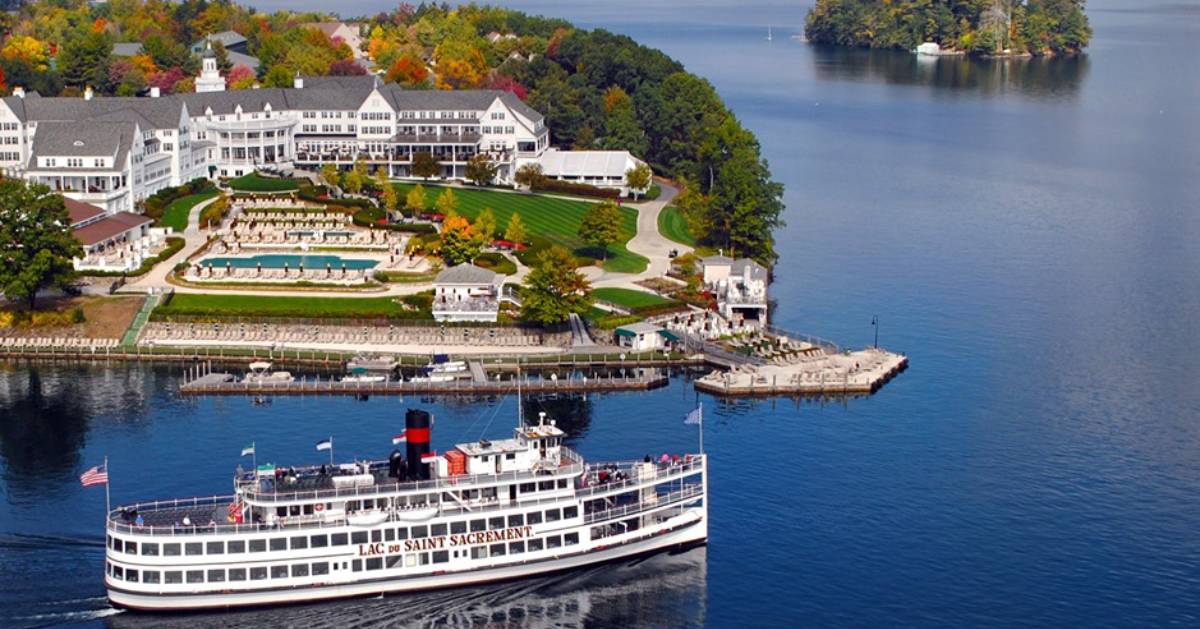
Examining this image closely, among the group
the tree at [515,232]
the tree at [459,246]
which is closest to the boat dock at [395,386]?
the tree at [459,246]

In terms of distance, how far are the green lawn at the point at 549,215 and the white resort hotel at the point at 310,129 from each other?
32.3ft

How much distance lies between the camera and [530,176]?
180250 mm

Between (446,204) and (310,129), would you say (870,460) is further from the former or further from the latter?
(310,129)

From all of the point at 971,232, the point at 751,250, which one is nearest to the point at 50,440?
the point at 751,250

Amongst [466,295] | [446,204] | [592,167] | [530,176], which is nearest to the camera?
[466,295]

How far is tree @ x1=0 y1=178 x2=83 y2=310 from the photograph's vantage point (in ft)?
421

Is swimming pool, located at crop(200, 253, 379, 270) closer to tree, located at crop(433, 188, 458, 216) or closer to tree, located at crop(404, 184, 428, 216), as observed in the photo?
tree, located at crop(433, 188, 458, 216)

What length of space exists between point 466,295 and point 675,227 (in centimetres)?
3840

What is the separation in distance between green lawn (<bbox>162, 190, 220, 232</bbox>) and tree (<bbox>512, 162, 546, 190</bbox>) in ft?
107

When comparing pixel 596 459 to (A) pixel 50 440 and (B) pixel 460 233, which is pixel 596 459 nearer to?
(A) pixel 50 440

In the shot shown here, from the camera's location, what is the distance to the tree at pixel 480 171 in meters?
179

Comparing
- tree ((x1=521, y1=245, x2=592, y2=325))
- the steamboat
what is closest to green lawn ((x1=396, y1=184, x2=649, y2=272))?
tree ((x1=521, y1=245, x2=592, y2=325))

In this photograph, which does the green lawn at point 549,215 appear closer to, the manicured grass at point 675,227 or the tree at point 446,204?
the tree at point 446,204

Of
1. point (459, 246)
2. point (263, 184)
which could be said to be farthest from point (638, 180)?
point (459, 246)
